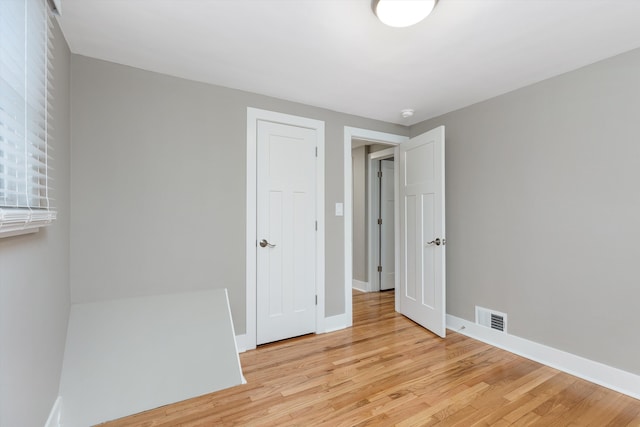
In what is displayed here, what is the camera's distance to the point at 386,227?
4.88 m

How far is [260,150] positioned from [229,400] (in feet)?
6.56

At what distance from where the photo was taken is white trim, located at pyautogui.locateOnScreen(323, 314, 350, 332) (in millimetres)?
3164

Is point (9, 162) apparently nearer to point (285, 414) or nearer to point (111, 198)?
point (111, 198)

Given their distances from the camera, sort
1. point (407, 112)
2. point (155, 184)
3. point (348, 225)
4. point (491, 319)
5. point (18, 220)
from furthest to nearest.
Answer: point (348, 225) → point (407, 112) → point (491, 319) → point (155, 184) → point (18, 220)

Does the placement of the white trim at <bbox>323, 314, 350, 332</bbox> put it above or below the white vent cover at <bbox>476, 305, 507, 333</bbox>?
below

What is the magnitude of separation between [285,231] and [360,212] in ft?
7.28

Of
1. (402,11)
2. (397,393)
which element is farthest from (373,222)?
(402,11)

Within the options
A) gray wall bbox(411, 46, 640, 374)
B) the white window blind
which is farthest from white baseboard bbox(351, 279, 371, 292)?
the white window blind

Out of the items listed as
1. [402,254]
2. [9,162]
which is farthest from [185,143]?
[402,254]

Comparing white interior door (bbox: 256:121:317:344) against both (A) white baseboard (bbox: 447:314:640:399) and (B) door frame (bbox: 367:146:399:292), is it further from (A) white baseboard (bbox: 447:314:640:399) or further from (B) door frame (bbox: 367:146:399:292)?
(B) door frame (bbox: 367:146:399:292)

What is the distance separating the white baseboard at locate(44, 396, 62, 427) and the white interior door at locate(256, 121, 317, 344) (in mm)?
1397

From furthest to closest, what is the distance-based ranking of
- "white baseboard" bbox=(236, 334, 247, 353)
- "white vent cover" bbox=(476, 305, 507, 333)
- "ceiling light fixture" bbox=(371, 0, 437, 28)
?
"white vent cover" bbox=(476, 305, 507, 333)
"white baseboard" bbox=(236, 334, 247, 353)
"ceiling light fixture" bbox=(371, 0, 437, 28)

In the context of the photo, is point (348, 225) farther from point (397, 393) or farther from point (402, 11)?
point (402, 11)

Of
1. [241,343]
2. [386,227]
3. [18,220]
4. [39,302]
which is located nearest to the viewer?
[18,220]
